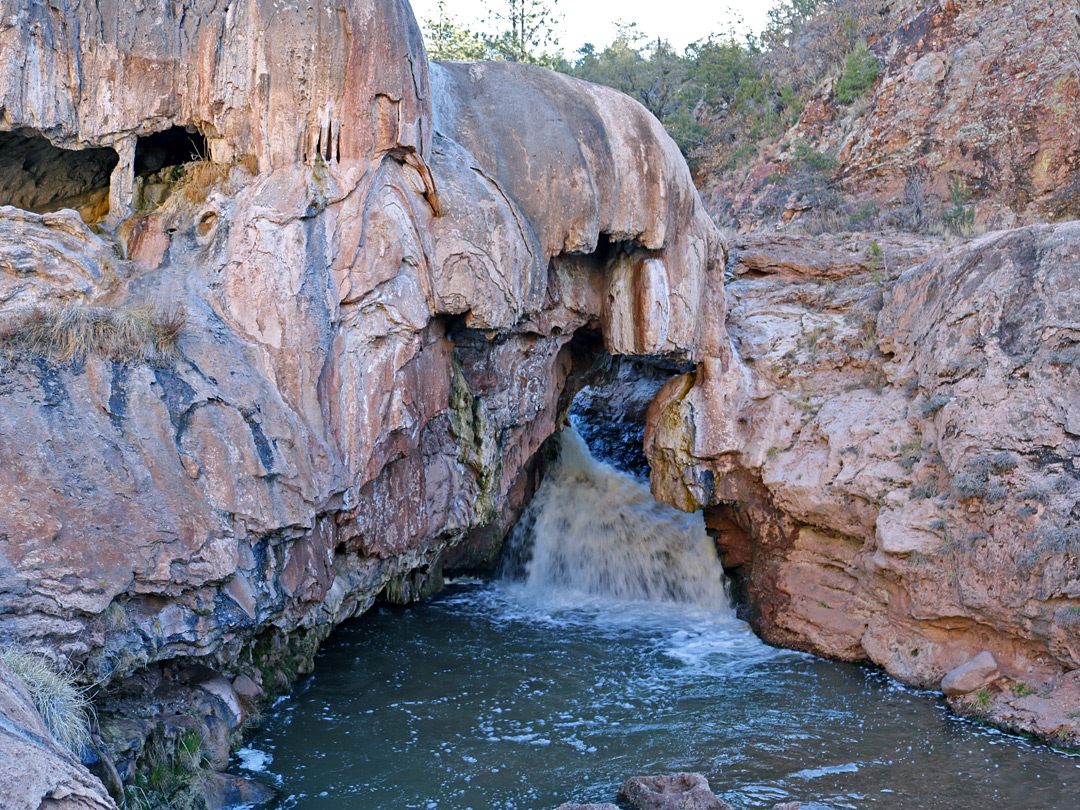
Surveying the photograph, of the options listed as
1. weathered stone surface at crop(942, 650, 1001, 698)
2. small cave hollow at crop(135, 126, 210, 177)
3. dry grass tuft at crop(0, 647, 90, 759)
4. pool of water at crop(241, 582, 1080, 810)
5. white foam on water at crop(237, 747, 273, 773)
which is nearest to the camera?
dry grass tuft at crop(0, 647, 90, 759)

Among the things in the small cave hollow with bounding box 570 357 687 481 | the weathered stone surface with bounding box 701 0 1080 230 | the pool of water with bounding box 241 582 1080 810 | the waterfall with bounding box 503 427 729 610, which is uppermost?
the weathered stone surface with bounding box 701 0 1080 230

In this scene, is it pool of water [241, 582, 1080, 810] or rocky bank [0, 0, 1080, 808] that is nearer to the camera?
rocky bank [0, 0, 1080, 808]

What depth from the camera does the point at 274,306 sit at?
6.62 meters

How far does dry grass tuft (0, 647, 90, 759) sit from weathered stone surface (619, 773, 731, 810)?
336 cm

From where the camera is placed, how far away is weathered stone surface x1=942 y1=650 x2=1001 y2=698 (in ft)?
24.7

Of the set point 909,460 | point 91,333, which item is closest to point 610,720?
point 909,460

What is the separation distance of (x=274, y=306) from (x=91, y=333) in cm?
128

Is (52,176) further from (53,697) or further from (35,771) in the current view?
(35,771)

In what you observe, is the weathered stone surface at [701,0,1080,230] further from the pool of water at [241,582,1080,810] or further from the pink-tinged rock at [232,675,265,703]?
the pink-tinged rock at [232,675,265,703]

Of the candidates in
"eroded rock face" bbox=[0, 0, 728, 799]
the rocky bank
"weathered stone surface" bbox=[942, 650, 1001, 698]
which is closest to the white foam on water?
the rocky bank

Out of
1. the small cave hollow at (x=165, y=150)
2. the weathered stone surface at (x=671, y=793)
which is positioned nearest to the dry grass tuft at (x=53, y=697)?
the weathered stone surface at (x=671, y=793)

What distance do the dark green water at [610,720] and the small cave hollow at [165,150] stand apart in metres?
4.84

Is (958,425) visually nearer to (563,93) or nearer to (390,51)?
(563,93)

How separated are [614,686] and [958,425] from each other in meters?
4.01
